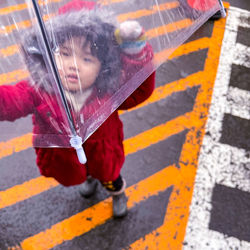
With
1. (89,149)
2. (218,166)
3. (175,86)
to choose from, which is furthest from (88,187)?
(175,86)

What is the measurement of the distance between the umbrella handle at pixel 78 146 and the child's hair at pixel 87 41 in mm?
191

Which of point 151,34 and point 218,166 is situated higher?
Result: point 151,34

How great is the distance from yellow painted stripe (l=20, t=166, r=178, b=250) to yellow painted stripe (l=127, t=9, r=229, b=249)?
0.34ft

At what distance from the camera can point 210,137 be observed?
2654mm

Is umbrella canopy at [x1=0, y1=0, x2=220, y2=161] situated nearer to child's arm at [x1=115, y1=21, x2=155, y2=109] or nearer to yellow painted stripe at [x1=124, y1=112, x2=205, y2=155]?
child's arm at [x1=115, y1=21, x2=155, y2=109]

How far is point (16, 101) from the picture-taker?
1090 millimetres

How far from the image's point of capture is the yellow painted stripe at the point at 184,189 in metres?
2.07

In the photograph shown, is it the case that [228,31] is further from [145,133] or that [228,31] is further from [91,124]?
[91,124]

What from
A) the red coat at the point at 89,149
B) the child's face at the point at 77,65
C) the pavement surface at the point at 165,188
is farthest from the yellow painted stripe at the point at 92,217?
the child's face at the point at 77,65

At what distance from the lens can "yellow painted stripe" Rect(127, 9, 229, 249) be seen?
2066 millimetres

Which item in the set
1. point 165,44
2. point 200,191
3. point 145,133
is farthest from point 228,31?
point 165,44

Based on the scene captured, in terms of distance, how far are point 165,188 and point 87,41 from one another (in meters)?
1.64

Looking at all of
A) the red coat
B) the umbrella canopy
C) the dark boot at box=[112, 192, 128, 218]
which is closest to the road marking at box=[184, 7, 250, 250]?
the dark boot at box=[112, 192, 128, 218]

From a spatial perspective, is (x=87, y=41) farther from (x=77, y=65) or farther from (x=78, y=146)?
(x=78, y=146)
